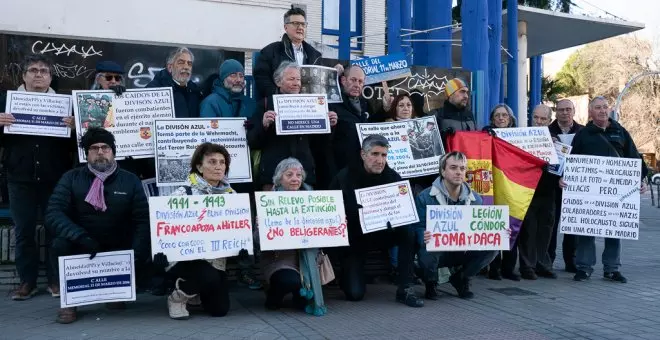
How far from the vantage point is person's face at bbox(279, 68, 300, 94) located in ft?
21.9

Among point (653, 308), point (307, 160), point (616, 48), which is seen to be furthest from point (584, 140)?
point (616, 48)

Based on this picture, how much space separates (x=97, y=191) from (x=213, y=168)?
40.0 inches

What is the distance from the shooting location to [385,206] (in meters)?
6.39

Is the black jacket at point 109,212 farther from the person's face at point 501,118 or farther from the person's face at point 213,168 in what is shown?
the person's face at point 501,118

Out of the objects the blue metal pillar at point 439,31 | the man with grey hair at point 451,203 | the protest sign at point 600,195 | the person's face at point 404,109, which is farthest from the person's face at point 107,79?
the blue metal pillar at point 439,31

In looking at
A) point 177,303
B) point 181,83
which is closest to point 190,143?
point 181,83

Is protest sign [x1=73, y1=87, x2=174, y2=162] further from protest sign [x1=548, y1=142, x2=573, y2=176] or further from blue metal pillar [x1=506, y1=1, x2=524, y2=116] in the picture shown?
blue metal pillar [x1=506, y1=1, x2=524, y2=116]

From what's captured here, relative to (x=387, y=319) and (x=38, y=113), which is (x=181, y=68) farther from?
(x=387, y=319)

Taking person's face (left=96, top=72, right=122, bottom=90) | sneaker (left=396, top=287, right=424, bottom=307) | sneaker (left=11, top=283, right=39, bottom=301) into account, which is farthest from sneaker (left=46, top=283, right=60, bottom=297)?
sneaker (left=396, top=287, right=424, bottom=307)

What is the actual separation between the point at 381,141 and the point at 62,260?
302 cm

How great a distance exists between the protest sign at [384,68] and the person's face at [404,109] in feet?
4.07

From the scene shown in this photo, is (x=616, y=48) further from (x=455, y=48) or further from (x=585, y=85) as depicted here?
(x=455, y=48)

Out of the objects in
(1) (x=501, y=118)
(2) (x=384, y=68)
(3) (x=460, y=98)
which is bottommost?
(1) (x=501, y=118)

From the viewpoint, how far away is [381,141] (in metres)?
6.40
